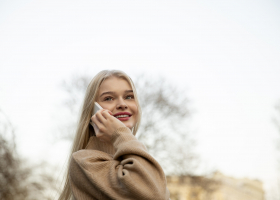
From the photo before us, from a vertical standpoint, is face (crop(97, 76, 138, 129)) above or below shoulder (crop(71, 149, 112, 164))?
above

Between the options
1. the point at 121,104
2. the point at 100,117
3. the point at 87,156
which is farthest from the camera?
the point at 121,104

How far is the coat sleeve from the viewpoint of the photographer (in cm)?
148

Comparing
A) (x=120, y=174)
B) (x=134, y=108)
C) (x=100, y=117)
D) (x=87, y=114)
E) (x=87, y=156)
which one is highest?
(x=134, y=108)

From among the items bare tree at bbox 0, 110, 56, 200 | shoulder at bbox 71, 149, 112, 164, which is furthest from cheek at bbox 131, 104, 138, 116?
bare tree at bbox 0, 110, 56, 200

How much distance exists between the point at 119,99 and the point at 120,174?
0.72 m

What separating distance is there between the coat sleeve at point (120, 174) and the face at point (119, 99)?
1.14ft

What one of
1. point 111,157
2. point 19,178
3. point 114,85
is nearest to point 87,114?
point 114,85

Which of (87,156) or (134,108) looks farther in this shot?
(134,108)

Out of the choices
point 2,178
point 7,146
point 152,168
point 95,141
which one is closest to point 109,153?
point 95,141

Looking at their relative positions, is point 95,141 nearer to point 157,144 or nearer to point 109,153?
point 109,153

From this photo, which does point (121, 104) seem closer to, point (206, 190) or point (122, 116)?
point (122, 116)

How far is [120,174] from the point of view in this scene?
152cm

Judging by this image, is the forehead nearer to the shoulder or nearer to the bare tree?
the shoulder

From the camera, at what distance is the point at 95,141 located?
2.03 meters
